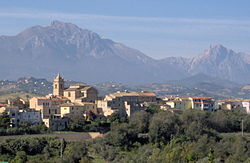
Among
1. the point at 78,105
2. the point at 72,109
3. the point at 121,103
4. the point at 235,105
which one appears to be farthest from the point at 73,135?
the point at 235,105

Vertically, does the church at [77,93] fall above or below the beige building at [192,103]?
above

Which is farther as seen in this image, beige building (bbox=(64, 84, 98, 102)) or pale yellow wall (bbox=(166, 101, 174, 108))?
pale yellow wall (bbox=(166, 101, 174, 108))

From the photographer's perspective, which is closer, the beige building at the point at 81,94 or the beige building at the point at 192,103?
the beige building at the point at 81,94

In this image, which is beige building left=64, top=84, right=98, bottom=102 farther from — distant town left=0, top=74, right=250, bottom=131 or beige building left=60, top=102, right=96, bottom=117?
beige building left=60, top=102, right=96, bottom=117

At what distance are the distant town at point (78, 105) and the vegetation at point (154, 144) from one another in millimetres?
4174

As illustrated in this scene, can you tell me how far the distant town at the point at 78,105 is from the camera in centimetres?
5547

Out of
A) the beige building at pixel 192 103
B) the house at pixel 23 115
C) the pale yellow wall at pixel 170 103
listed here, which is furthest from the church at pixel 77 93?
the beige building at pixel 192 103

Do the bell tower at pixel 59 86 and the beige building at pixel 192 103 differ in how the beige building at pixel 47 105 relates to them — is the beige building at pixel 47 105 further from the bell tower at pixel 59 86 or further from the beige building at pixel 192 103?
the beige building at pixel 192 103

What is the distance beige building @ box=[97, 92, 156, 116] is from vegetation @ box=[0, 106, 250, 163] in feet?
13.8

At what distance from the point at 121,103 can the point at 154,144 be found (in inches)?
560

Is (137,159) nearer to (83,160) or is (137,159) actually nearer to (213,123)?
(83,160)

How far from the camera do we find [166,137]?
51.8 m

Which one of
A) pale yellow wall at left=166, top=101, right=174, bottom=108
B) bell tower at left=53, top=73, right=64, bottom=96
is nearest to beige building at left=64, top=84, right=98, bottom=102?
bell tower at left=53, top=73, right=64, bottom=96

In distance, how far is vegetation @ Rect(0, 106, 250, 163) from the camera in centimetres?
4405
